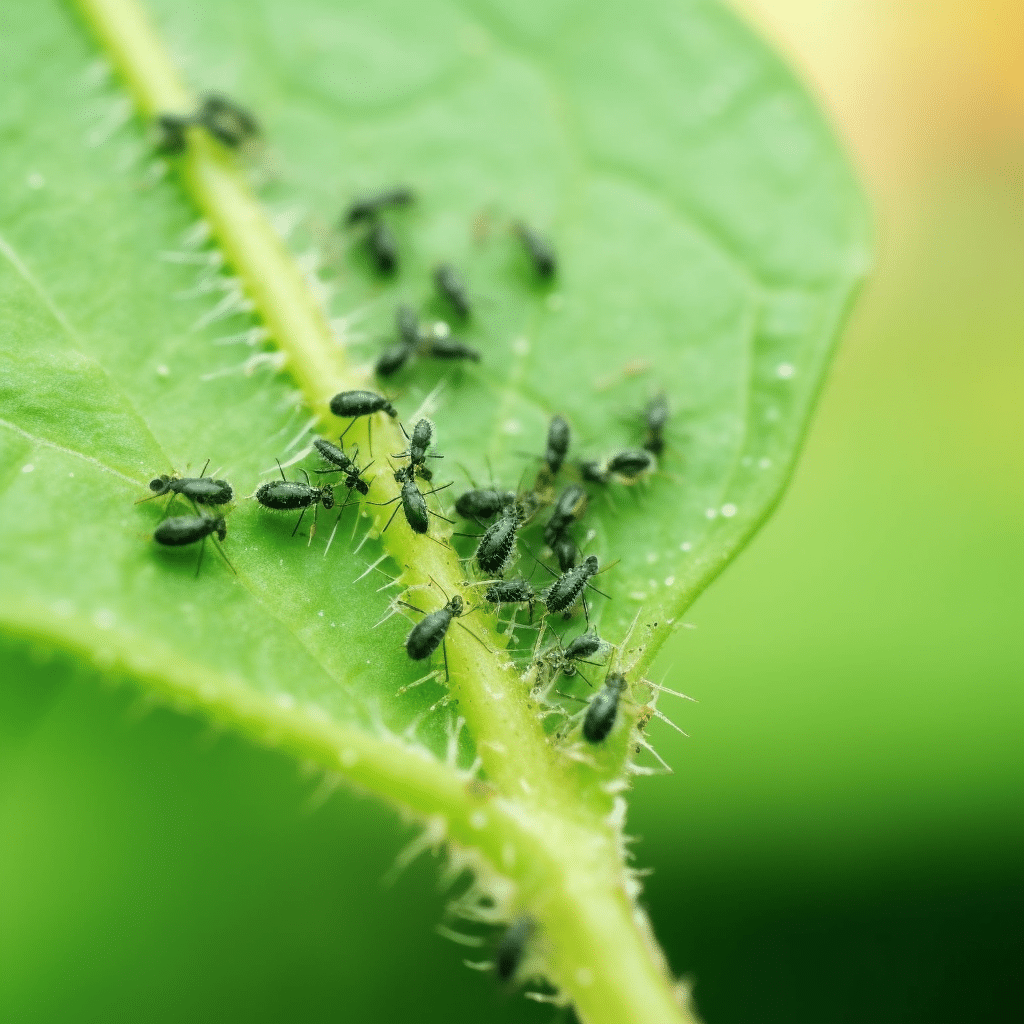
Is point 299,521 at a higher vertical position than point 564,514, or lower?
lower

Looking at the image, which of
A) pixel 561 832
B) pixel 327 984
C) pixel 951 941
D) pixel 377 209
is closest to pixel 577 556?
pixel 561 832

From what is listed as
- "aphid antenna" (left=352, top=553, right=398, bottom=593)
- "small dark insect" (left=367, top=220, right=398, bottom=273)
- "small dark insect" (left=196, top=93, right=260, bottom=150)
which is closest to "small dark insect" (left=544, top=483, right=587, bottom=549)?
"aphid antenna" (left=352, top=553, right=398, bottom=593)

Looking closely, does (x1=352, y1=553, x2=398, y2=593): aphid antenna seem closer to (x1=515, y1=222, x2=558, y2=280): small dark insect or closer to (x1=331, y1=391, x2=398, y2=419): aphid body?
(x1=331, y1=391, x2=398, y2=419): aphid body

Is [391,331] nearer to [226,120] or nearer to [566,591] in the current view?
[226,120]

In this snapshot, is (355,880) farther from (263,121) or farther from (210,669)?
(263,121)

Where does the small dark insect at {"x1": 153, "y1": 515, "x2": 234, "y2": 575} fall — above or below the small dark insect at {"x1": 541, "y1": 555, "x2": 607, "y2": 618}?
below

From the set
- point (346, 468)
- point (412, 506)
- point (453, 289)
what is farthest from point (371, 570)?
point (453, 289)
